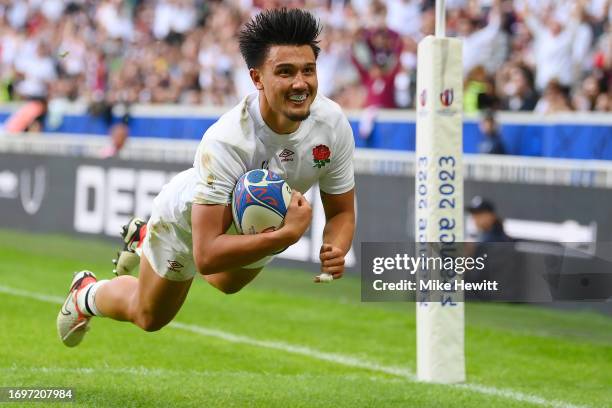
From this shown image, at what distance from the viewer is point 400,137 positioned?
1398 centimetres

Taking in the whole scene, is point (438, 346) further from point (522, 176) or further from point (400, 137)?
point (400, 137)

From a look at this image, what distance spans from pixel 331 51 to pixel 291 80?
10528mm

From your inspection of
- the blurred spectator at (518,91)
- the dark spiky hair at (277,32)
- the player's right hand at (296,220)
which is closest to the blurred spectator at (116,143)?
the blurred spectator at (518,91)

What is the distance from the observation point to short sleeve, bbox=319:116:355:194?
6.45m

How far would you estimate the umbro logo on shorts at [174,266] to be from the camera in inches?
271

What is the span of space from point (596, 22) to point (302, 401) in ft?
24.7

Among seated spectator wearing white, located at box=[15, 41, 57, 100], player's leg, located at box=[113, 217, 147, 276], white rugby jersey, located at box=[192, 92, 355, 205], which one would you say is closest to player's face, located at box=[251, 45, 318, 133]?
white rugby jersey, located at box=[192, 92, 355, 205]

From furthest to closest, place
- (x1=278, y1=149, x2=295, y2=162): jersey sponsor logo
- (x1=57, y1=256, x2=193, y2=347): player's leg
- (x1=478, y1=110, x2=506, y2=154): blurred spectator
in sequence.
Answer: (x1=478, y1=110, x2=506, y2=154): blurred spectator < (x1=57, y1=256, x2=193, y2=347): player's leg < (x1=278, y1=149, x2=295, y2=162): jersey sponsor logo

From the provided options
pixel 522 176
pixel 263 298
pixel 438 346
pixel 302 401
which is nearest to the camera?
pixel 302 401

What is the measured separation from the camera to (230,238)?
593cm

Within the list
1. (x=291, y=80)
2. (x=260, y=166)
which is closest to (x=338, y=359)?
(x=260, y=166)

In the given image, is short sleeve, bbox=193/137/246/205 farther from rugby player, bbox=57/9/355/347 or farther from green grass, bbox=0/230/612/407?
green grass, bbox=0/230/612/407

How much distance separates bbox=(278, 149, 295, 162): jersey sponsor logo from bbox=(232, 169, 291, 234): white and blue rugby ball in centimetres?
31

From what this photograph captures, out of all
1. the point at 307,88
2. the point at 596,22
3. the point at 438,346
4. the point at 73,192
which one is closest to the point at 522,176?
the point at 596,22
